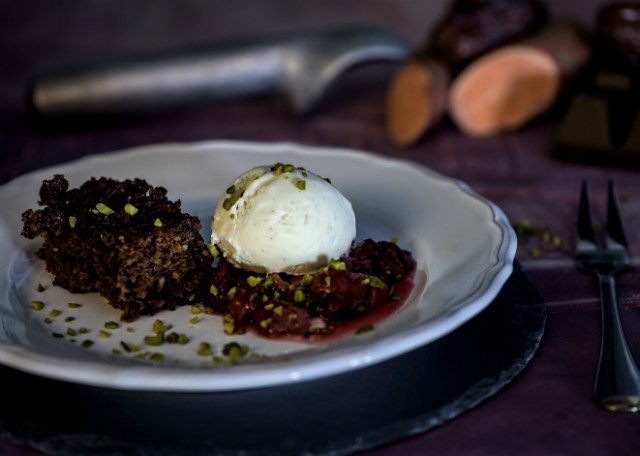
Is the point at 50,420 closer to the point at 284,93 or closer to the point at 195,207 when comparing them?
the point at 195,207

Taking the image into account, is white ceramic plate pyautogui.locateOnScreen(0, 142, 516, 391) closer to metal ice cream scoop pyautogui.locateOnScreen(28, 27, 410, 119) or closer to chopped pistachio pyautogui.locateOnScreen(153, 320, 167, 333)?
chopped pistachio pyautogui.locateOnScreen(153, 320, 167, 333)

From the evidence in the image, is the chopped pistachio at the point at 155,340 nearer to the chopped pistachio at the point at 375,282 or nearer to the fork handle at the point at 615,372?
the chopped pistachio at the point at 375,282

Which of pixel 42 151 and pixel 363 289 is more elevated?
pixel 363 289

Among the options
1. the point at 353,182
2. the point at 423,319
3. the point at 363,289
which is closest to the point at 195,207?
the point at 353,182

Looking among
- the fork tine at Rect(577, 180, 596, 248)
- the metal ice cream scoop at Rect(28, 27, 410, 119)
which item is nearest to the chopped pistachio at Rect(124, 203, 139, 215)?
the fork tine at Rect(577, 180, 596, 248)

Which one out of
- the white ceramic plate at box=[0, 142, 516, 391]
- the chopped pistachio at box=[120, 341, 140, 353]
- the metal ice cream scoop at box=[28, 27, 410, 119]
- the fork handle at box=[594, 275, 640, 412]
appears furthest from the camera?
the metal ice cream scoop at box=[28, 27, 410, 119]

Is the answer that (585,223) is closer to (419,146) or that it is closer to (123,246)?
(419,146)
